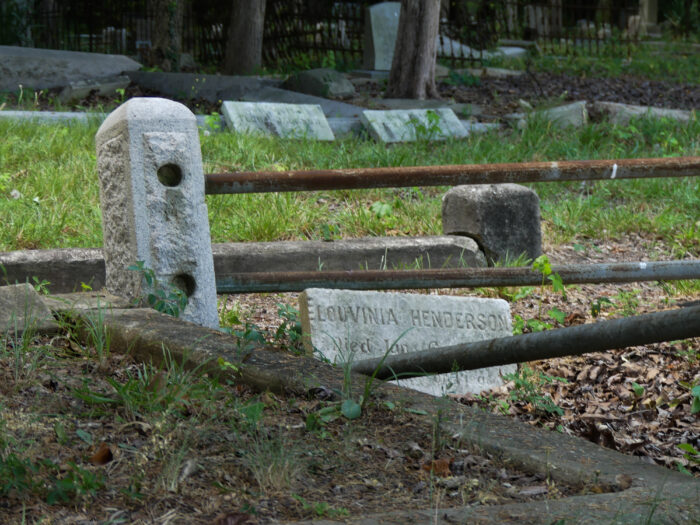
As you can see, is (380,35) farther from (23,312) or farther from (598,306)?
(23,312)

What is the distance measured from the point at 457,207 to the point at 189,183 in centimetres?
222

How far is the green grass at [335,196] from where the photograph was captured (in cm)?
558

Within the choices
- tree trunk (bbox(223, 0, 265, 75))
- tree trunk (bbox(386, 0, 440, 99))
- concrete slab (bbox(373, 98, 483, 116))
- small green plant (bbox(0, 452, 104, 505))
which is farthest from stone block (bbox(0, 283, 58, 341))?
tree trunk (bbox(223, 0, 265, 75))

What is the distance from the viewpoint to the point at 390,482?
1984 millimetres

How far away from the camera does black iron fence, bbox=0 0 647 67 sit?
51.5 ft

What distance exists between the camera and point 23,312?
9.63 ft

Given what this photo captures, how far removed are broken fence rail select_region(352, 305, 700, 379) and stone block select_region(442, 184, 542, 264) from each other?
278 centimetres

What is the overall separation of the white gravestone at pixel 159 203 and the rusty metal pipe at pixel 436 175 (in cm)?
19

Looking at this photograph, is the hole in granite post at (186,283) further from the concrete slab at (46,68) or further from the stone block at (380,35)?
the stone block at (380,35)

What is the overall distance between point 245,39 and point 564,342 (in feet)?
40.9

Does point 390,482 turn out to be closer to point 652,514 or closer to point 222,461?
point 222,461

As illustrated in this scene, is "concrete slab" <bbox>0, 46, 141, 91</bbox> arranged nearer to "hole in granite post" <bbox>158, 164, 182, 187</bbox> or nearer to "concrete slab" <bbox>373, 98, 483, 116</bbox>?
"concrete slab" <bbox>373, 98, 483, 116</bbox>

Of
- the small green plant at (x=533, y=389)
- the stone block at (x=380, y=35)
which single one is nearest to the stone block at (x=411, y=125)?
the small green plant at (x=533, y=389)

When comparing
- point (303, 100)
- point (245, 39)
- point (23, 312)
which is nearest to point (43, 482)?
point (23, 312)
